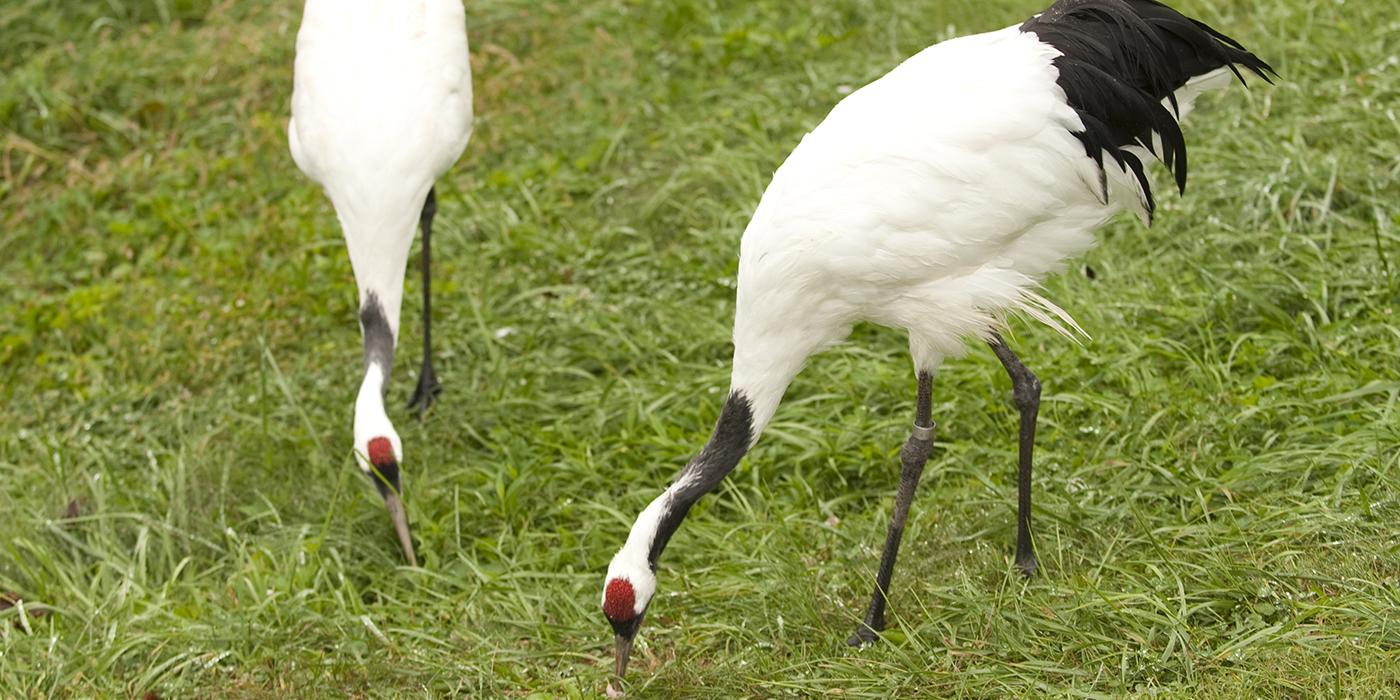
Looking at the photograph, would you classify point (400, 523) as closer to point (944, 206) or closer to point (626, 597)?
point (626, 597)

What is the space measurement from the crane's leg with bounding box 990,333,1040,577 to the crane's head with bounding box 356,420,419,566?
2.01 m

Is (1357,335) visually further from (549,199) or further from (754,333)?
(549,199)

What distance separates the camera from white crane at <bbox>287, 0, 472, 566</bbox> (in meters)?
5.36

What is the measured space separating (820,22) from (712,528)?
3.50 meters

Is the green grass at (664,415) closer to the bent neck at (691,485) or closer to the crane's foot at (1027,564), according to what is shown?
the crane's foot at (1027,564)

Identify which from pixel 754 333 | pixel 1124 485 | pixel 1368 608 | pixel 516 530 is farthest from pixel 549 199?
pixel 1368 608

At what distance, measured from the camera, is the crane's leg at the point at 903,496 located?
4098 millimetres

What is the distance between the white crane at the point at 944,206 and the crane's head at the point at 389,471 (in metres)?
1.16

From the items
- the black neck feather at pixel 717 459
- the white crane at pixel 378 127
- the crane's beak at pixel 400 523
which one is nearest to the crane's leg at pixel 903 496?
the black neck feather at pixel 717 459

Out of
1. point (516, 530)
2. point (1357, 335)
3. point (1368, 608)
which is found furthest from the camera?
point (516, 530)

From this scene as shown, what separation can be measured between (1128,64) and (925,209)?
0.75m

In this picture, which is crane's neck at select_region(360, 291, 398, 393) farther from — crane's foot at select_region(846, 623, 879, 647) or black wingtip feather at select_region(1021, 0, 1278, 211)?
black wingtip feather at select_region(1021, 0, 1278, 211)

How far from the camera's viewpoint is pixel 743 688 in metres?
3.94

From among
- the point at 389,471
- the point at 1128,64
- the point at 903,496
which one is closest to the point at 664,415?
the point at 389,471
